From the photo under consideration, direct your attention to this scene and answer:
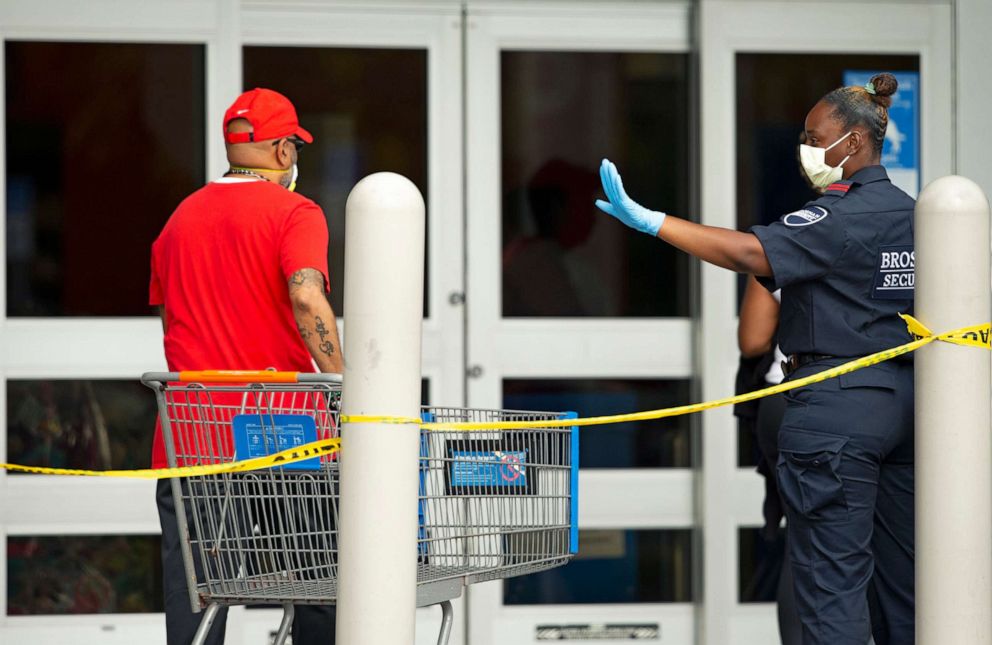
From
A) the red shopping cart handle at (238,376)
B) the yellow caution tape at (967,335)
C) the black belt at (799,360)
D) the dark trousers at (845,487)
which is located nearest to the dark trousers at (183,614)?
the red shopping cart handle at (238,376)

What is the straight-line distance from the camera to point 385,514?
2.88 metres

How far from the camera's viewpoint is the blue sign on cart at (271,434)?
3.30m

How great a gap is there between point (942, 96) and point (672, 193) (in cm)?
118

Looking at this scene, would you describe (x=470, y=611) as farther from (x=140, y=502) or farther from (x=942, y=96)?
(x=942, y=96)

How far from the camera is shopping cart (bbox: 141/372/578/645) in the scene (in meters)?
3.32

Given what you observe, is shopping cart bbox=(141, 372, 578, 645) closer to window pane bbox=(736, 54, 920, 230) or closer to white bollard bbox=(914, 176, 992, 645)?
white bollard bbox=(914, 176, 992, 645)

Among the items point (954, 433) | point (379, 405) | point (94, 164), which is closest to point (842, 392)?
point (954, 433)

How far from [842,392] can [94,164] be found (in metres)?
3.48

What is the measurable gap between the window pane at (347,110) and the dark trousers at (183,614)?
2.16 meters

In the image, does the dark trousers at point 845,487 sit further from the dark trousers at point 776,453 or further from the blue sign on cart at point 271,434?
the blue sign on cart at point 271,434

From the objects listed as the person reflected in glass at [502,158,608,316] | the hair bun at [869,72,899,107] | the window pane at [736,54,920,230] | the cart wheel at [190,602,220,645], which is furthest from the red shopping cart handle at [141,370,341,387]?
the window pane at [736,54,920,230]

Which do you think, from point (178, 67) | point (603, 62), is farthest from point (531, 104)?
point (178, 67)

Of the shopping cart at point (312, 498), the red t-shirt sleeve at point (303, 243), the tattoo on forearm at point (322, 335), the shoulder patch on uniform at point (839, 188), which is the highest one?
the shoulder patch on uniform at point (839, 188)

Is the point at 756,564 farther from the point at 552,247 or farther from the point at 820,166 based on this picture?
the point at 820,166
